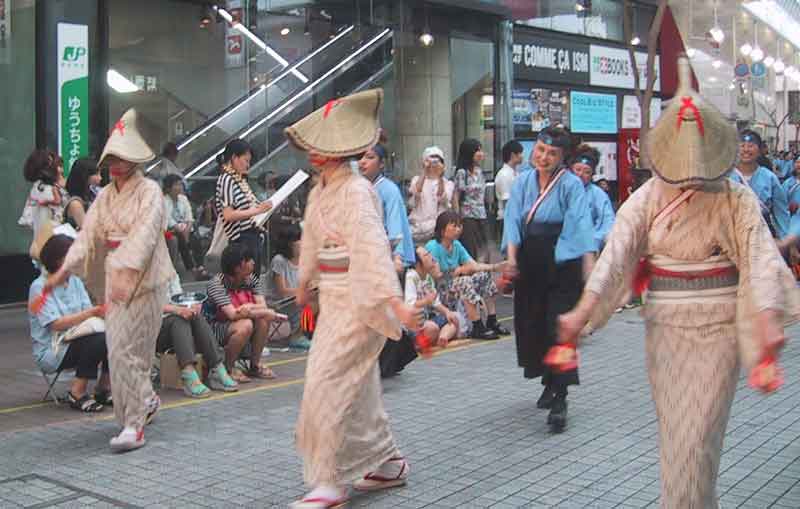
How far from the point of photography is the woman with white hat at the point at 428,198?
36.8ft

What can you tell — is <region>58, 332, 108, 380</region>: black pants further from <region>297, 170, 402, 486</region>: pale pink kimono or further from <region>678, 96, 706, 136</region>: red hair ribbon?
<region>678, 96, 706, 136</region>: red hair ribbon

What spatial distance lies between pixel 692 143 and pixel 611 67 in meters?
19.0

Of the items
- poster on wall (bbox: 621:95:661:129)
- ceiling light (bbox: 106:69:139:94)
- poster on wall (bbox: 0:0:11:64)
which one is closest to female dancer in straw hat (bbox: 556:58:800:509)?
poster on wall (bbox: 0:0:11:64)

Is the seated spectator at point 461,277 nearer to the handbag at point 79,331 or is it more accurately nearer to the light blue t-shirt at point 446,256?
the light blue t-shirt at point 446,256

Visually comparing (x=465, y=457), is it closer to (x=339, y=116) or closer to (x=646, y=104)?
(x=339, y=116)

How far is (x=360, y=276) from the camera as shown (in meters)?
4.88

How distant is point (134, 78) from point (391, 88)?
3.69m

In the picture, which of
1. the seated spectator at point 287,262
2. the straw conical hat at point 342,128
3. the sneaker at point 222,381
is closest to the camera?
the straw conical hat at point 342,128

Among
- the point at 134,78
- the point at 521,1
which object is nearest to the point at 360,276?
the point at 134,78

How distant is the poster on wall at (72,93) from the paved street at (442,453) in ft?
17.4

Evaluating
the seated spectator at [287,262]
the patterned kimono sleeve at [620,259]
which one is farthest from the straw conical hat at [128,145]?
the seated spectator at [287,262]

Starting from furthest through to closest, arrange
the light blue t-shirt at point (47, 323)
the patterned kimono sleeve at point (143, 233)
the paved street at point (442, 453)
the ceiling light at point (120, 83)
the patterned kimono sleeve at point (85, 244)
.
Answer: the ceiling light at point (120, 83) < the light blue t-shirt at point (47, 323) < the patterned kimono sleeve at point (85, 244) < the patterned kimono sleeve at point (143, 233) < the paved street at point (442, 453)

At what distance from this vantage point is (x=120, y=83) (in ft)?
46.7

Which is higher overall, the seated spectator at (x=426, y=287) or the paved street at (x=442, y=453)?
the seated spectator at (x=426, y=287)
